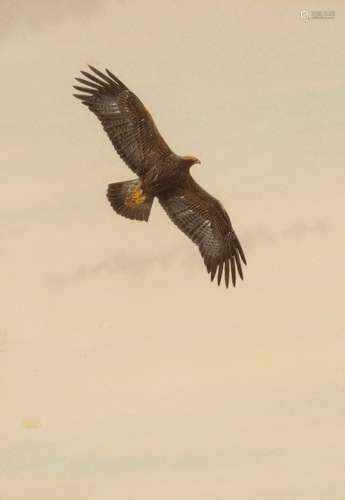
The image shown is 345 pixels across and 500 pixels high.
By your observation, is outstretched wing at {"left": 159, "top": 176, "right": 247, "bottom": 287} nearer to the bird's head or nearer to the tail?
the tail

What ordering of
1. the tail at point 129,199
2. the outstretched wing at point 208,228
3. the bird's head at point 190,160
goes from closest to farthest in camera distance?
the bird's head at point 190,160
the tail at point 129,199
the outstretched wing at point 208,228

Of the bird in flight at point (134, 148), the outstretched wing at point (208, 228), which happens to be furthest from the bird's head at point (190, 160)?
the outstretched wing at point (208, 228)

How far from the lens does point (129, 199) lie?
52.7ft

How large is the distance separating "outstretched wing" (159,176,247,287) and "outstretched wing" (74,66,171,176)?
61cm

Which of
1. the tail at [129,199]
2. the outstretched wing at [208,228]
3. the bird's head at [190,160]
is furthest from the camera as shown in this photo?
the outstretched wing at [208,228]

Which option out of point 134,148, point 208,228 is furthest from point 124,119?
point 208,228

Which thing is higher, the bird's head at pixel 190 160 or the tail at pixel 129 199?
the bird's head at pixel 190 160

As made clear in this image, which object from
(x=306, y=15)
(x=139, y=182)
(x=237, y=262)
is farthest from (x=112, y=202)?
(x=306, y=15)

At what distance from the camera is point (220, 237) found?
54.9 ft

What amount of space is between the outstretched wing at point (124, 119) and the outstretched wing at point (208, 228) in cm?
61

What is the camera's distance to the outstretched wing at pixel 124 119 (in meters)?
16.0

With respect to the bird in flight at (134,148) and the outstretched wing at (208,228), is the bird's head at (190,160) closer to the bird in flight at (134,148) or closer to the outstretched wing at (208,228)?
the bird in flight at (134,148)

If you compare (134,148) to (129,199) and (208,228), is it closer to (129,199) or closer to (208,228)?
(129,199)

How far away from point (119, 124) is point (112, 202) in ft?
2.41
